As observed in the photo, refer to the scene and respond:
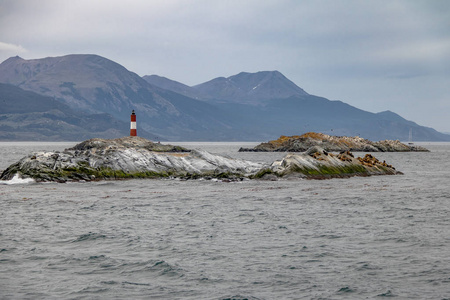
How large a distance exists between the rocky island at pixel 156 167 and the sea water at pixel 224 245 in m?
8.39

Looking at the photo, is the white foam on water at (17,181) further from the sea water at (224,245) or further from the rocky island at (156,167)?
the sea water at (224,245)

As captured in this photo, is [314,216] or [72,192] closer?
[314,216]

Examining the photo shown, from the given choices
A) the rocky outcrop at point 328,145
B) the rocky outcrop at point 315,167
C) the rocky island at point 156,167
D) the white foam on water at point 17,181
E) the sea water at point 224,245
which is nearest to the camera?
the sea water at point 224,245

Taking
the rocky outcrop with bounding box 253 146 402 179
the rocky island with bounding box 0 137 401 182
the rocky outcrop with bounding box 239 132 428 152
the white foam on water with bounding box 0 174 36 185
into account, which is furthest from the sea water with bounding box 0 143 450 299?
the rocky outcrop with bounding box 239 132 428 152

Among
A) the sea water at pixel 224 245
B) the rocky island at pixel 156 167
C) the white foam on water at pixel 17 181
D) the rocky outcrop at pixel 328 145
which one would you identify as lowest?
the sea water at pixel 224 245

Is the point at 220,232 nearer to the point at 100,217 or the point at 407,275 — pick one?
the point at 100,217

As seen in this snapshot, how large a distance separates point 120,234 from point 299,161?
26604mm

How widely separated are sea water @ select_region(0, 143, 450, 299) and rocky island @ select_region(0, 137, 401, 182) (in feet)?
27.5

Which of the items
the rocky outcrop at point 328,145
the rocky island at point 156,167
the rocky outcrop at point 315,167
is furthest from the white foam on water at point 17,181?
the rocky outcrop at point 328,145

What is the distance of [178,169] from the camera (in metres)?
48.5

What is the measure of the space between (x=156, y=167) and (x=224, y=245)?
2978 centimetres

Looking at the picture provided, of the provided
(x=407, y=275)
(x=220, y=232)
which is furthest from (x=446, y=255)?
(x=220, y=232)

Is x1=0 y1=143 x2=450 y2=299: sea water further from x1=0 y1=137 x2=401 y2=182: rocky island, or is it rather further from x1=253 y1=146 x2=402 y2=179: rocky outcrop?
x1=253 y1=146 x2=402 y2=179: rocky outcrop

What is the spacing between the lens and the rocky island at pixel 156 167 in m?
42.7
